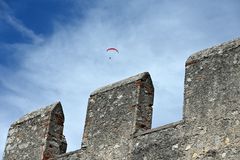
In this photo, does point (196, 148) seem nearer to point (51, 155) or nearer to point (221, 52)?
point (221, 52)

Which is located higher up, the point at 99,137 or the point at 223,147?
the point at 99,137

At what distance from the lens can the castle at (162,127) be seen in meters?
10.2

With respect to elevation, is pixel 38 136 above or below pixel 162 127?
above

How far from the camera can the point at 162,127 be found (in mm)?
11102

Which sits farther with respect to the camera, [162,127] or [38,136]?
[38,136]

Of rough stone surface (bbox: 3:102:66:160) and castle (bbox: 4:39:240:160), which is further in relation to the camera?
rough stone surface (bbox: 3:102:66:160)

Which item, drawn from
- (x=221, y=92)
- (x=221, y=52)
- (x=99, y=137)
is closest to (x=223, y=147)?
(x=221, y=92)

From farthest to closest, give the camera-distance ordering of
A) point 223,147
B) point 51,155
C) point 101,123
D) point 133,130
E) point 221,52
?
point 51,155 < point 101,123 < point 133,130 < point 221,52 < point 223,147

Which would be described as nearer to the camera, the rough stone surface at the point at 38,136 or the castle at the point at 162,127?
the castle at the point at 162,127

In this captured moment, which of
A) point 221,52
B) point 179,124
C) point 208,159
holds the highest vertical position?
point 221,52

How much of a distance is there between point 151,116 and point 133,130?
0.54 m

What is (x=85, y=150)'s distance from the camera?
12391 millimetres

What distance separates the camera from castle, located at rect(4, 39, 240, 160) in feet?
33.5

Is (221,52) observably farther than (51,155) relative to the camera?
No
